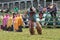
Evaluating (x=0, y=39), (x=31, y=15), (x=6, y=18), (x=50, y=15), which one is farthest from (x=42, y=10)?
(x=0, y=39)

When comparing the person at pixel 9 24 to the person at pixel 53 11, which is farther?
the person at pixel 53 11

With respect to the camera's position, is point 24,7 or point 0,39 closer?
point 0,39

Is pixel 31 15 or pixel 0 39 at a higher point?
pixel 31 15

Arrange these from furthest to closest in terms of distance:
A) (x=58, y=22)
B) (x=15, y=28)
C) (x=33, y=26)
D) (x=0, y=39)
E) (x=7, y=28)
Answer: (x=58, y=22) < (x=7, y=28) < (x=15, y=28) < (x=33, y=26) < (x=0, y=39)

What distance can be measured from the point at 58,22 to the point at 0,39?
894 cm

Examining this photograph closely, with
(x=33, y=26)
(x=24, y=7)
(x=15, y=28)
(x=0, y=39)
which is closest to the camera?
(x=0, y=39)

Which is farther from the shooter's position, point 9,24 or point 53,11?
point 53,11

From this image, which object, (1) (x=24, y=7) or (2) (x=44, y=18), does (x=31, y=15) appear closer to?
(2) (x=44, y=18)

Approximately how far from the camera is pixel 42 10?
2316cm

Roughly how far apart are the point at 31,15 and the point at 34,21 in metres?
0.40

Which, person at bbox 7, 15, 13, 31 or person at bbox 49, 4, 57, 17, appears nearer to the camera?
person at bbox 7, 15, 13, 31

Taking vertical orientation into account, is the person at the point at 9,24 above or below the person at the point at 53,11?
below

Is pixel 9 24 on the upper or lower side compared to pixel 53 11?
lower

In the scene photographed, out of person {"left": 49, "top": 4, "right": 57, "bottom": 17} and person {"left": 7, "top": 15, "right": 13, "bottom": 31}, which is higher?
person {"left": 49, "top": 4, "right": 57, "bottom": 17}
